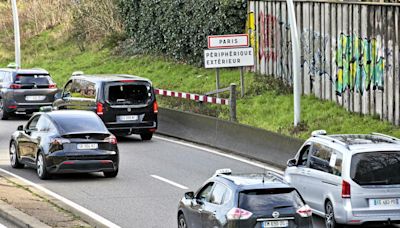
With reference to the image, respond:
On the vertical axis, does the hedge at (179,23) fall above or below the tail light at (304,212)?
above

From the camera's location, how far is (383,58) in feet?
90.0

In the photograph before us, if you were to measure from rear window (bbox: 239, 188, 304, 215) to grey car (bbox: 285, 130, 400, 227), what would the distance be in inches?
97.5

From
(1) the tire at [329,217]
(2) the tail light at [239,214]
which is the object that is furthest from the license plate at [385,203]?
(2) the tail light at [239,214]

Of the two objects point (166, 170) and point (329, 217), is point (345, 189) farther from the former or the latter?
point (166, 170)

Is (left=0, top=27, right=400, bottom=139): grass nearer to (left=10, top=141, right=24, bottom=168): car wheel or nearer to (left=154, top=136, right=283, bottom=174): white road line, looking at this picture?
(left=154, top=136, right=283, bottom=174): white road line

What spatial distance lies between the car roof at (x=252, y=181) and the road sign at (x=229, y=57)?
17.1m

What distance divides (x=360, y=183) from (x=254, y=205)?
10.3ft

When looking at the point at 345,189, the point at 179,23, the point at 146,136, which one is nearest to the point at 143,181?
the point at 345,189

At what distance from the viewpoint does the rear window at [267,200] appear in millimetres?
14617

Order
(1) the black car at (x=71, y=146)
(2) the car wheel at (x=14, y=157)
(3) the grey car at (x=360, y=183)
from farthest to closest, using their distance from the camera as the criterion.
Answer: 1. (2) the car wheel at (x=14, y=157)
2. (1) the black car at (x=71, y=146)
3. (3) the grey car at (x=360, y=183)

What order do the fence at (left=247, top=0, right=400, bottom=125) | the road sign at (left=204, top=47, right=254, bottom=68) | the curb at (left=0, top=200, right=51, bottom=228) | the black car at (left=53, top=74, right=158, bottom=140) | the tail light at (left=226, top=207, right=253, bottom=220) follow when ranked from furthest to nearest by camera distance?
1. the road sign at (left=204, top=47, right=254, bottom=68)
2. the black car at (left=53, top=74, right=158, bottom=140)
3. the fence at (left=247, top=0, right=400, bottom=125)
4. the curb at (left=0, top=200, right=51, bottom=228)
5. the tail light at (left=226, top=207, right=253, bottom=220)

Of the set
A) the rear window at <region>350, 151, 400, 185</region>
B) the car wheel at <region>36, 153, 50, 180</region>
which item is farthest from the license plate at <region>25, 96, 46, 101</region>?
the rear window at <region>350, 151, 400, 185</region>

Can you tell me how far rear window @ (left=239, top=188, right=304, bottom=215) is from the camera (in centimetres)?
1462

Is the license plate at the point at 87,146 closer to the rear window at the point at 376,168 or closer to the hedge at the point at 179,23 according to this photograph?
the rear window at the point at 376,168
